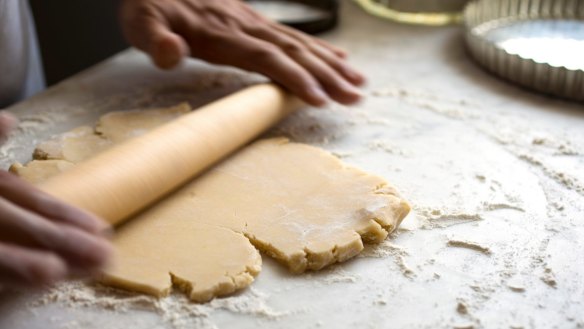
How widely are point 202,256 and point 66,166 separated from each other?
0.39 meters

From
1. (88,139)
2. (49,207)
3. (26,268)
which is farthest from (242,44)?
(26,268)

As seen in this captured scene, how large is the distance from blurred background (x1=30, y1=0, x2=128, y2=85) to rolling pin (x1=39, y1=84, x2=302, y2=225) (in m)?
1.18

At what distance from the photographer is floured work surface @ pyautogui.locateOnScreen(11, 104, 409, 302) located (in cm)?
99

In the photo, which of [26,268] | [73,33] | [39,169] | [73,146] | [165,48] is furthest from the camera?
[73,33]

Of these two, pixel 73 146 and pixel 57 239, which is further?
pixel 73 146

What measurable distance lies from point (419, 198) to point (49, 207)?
2.29 feet

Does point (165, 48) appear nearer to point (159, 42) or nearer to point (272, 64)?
point (159, 42)

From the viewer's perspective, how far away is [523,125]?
1.56 metres

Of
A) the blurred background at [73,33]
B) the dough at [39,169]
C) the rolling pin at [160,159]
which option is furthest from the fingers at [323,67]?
the blurred background at [73,33]

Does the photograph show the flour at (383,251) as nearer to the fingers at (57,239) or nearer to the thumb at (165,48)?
the fingers at (57,239)

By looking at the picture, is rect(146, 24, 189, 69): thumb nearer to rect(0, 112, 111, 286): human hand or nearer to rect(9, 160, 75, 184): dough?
rect(9, 160, 75, 184): dough

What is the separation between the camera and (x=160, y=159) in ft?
3.81

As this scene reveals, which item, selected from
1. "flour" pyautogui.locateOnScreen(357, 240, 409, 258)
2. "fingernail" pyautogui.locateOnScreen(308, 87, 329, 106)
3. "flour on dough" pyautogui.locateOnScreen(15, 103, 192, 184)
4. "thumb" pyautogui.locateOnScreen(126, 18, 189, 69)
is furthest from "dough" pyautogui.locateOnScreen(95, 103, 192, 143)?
"flour" pyautogui.locateOnScreen(357, 240, 409, 258)

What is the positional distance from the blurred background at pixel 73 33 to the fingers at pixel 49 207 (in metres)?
1.60
